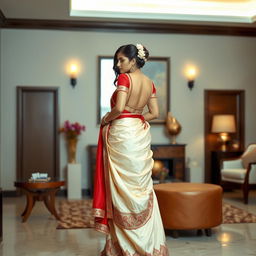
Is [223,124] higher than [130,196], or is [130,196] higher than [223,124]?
[223,124]

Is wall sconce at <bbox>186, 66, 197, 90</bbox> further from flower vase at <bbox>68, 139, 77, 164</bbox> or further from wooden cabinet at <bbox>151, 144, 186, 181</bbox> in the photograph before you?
flower vase at <bbox>68, 139, 77, 164</bbox>

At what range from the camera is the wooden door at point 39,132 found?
8.20 metres

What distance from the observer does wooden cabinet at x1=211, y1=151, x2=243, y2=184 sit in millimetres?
8406

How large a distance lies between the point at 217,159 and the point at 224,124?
0.67 metres

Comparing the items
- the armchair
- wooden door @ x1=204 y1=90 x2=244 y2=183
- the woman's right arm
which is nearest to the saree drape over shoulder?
the woman's right arm

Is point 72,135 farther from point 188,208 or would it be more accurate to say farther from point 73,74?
point 188,208

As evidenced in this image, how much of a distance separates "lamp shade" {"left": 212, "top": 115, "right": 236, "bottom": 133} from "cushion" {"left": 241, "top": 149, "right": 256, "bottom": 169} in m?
0.69

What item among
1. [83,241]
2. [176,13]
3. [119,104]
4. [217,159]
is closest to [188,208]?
[83,241]

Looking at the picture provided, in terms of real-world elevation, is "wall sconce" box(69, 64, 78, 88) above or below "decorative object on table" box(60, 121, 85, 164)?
above

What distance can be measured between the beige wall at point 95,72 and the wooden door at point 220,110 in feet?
0.36

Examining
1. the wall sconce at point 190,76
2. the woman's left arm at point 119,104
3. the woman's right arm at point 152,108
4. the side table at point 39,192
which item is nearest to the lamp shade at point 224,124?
the wall sconce at point 190,76

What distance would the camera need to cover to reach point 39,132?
27.1 ft

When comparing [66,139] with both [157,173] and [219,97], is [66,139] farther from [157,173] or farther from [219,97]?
[219,97]

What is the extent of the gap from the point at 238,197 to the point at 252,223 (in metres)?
2.41
